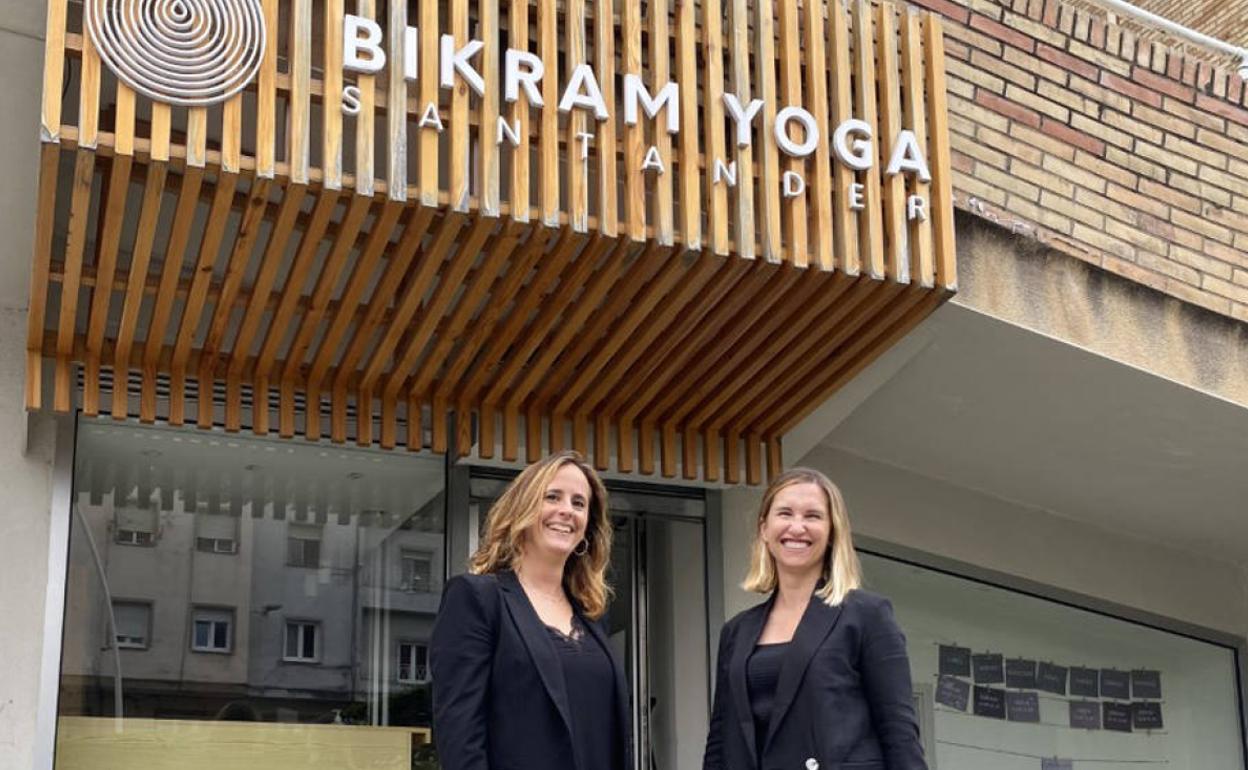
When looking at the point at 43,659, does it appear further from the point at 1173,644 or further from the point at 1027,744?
the point at 1173,644

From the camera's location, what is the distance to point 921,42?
23.9ft

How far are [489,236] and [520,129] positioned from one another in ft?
1.30

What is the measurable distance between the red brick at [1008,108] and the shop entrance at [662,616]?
221 centimetres

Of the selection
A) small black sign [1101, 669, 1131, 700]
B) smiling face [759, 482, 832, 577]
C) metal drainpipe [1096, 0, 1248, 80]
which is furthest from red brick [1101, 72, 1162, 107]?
smiling face [759, 482, 832, 577]

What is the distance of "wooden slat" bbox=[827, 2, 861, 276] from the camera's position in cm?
676

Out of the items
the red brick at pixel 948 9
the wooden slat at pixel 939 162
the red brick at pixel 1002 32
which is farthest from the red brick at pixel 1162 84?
the wooden slat at pixel 939 162

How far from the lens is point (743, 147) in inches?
264

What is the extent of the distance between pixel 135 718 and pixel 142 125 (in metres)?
2.39

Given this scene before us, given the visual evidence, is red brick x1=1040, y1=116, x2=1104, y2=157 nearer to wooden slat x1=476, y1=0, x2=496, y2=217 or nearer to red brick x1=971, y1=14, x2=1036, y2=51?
red brick x1=971, y1=14, x2=1036, y2=51

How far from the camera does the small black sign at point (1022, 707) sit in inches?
387

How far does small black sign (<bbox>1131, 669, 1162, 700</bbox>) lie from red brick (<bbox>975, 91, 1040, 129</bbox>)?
3.99 m

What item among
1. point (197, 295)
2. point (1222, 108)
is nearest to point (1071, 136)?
point (1222, 108)

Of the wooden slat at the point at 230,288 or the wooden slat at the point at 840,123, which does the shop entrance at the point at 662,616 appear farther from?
the wooden slat at the point at 230,288

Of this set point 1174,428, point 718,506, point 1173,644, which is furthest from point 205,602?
point 1173,644
